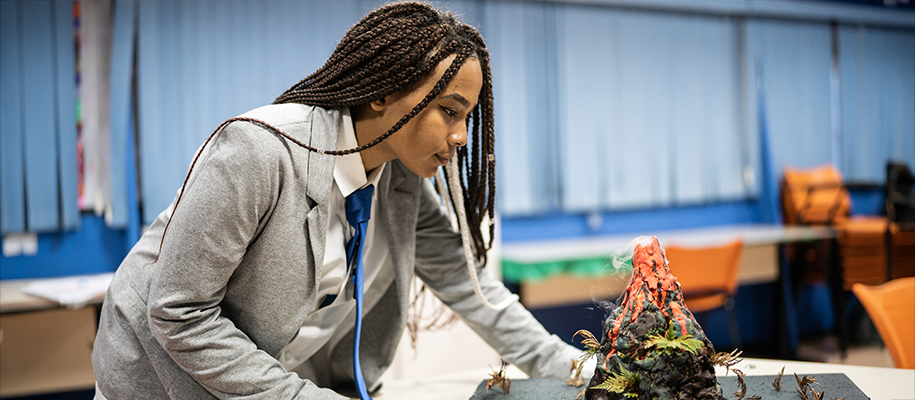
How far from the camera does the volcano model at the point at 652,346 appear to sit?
0.86 metres

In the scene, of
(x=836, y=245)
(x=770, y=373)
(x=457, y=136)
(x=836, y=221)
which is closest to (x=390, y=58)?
(x=457, y=136)

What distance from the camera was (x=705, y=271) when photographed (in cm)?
332

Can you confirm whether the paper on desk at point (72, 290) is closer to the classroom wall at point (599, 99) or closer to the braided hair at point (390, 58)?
the classroom wall at point (599, 99)

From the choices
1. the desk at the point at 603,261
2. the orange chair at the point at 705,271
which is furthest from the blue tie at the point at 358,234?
the orange chair at the point at 705,271

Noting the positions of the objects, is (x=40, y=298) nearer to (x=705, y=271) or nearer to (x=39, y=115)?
(x=39, y=115)

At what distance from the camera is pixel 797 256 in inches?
171

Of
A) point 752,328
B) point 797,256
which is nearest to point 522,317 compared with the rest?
point 797,256

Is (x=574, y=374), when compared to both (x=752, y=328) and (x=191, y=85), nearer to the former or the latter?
(x=191, y=85)

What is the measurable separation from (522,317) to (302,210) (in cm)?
55

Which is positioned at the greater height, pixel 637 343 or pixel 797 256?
pixel 637 343

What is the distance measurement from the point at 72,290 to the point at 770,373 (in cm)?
266

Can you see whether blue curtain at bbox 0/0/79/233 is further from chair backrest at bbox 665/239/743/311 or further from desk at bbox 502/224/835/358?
chair backrest at bbox 665/239/743/311

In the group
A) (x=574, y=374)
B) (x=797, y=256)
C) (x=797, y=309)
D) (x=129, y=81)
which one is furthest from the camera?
(x=797, y=309)

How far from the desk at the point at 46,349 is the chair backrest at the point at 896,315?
285 cm
